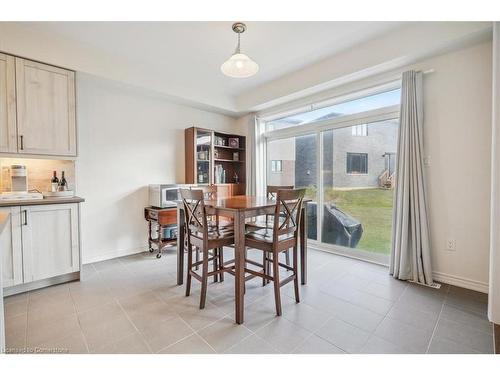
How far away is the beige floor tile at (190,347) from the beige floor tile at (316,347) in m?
0.57

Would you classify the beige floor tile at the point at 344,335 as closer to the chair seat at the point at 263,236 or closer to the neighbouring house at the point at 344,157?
the chair seat at the point at 263,236

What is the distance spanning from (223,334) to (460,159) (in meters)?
2.72

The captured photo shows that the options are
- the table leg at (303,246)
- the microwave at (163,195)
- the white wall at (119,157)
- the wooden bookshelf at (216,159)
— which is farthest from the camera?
the wooden bookshelf at (216,159)

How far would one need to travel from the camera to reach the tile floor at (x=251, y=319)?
1539 mm

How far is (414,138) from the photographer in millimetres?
2480

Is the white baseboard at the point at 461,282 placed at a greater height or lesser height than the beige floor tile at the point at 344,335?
greater

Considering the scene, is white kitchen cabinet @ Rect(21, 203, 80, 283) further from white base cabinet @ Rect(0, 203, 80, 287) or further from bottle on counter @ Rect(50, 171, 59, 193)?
bottle on counter @ Rect(50, 171, 59, 193)

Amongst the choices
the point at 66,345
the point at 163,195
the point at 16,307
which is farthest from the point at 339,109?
the point at 16,307

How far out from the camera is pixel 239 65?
208 cm

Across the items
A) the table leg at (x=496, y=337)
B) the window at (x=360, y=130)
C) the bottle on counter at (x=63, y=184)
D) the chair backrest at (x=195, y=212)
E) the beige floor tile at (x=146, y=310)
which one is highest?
the window at (x=360, y=130)

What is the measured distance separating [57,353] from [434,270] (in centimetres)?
334

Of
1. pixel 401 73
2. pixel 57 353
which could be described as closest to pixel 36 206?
pixel 57 353

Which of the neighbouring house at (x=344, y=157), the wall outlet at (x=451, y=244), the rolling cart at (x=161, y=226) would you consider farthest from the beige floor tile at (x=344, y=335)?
the rolling cart at (x=161, y=226)

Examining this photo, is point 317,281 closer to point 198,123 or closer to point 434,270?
point 434,270
